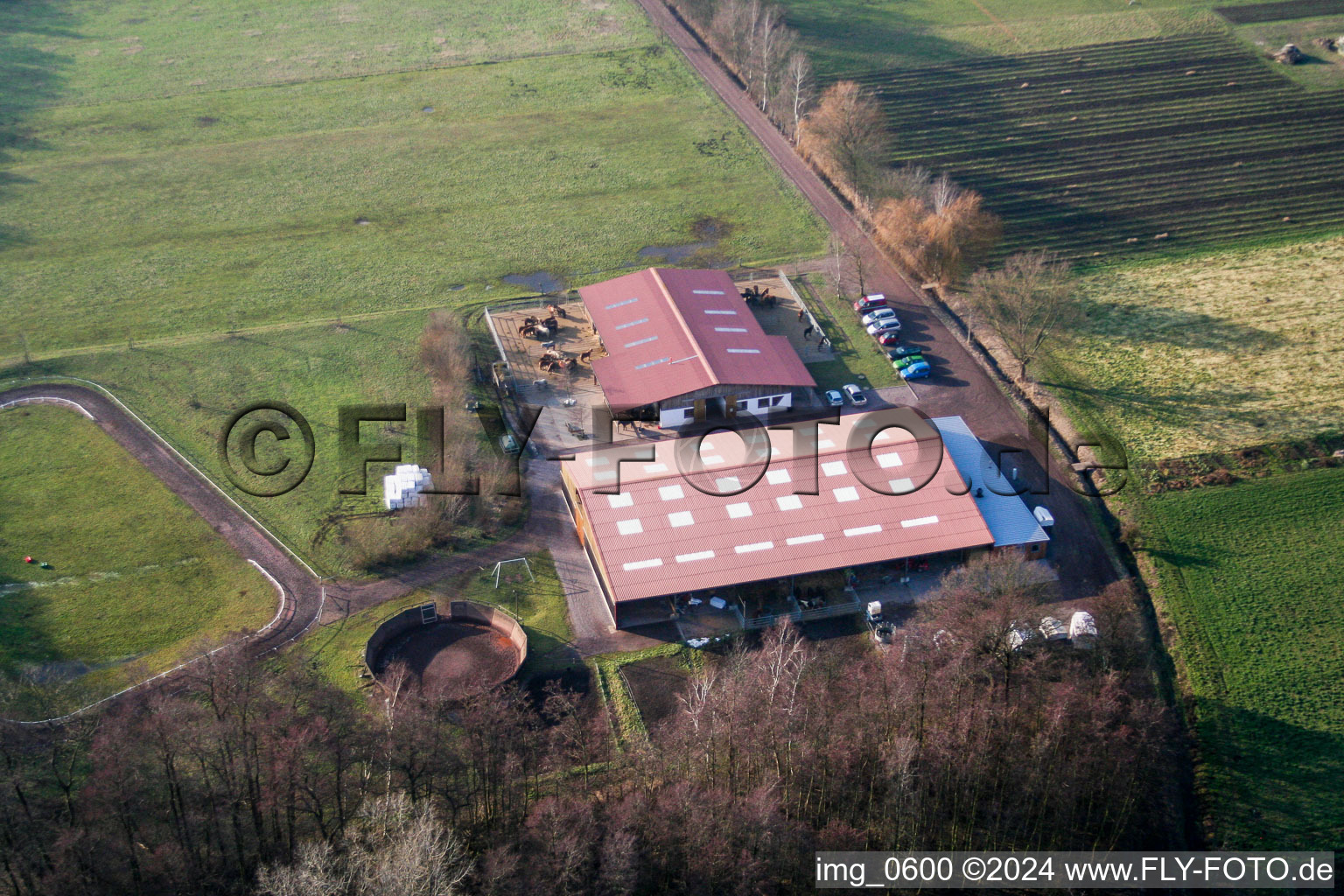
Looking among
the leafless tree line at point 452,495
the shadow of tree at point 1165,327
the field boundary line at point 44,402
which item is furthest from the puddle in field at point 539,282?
the shadow of tree at point 1165,327

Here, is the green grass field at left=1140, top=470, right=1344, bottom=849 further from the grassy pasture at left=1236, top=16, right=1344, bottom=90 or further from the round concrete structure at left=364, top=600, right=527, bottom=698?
the grassy pasture at left=1236, top=16, right=1344, bottom=90

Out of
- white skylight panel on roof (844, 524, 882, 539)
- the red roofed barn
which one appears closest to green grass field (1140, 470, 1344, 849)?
white skylight panel on roof (844, 524, 882, 539)

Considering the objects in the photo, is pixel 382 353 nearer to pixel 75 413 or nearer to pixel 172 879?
pixel 75 413

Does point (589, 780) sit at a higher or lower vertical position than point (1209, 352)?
lower

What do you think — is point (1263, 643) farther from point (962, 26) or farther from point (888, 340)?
point (962, 26)

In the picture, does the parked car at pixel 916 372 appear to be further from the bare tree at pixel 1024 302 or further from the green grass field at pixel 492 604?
the green grass field at pixel 492 604

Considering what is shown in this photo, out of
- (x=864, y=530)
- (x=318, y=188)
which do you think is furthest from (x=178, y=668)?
(x=318, y=188)
